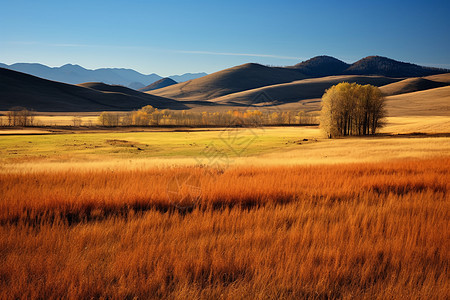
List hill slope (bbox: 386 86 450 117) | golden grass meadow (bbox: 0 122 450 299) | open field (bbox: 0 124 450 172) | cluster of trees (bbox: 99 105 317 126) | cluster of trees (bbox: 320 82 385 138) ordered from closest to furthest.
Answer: golden grass meadow (bbox: 0 122 450 299)
open field (bbox: 0 124 450 172)
cluster of trees (bbox: 320 82 385 138)
cluster of trees (bbox: 99 105 317 126)
hill slope (bbox: 386 86 450 117)

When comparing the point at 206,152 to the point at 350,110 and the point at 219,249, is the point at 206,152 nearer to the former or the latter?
the point at 219,249

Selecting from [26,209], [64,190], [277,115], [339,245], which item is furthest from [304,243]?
[277,115]

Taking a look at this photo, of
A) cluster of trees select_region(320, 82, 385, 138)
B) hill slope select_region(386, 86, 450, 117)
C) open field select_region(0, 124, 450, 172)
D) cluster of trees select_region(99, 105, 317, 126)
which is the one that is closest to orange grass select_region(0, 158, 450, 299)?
open field select_region(0, 124, 450, 172)

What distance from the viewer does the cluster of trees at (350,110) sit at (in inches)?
2287

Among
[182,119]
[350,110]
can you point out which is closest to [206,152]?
[350,110]

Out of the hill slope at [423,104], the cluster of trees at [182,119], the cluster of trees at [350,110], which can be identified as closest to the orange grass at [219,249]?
the cluster of trees at [350,110]

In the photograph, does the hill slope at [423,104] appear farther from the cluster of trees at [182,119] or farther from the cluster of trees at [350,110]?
the cluster of trees at [350,110]

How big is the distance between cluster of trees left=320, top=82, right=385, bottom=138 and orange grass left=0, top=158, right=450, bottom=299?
5342 centimetres

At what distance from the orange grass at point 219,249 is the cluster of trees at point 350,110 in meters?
53.4

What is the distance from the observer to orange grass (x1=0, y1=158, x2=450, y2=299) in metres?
3.75

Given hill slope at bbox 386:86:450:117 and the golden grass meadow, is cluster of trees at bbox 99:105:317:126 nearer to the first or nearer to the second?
hill slope at bbox 386:86:450:117

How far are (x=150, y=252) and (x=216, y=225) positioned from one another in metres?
1.66

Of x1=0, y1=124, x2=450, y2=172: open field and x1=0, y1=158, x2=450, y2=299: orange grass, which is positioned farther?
x1=0, y1=124, x2=450, y2=172: open field

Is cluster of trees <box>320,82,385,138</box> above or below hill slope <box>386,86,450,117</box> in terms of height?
below
